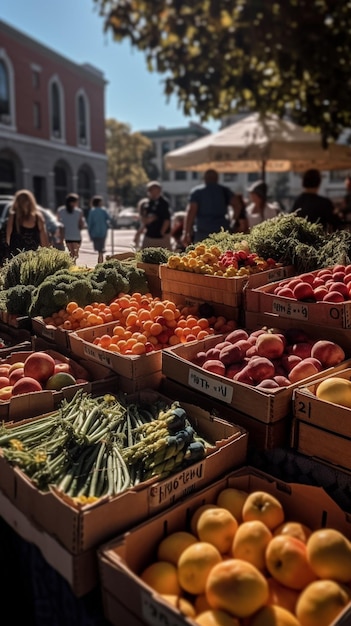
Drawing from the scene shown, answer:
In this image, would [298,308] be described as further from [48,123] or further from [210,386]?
[48,123]

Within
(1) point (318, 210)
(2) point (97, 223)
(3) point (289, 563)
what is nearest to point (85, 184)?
(2) point (97, 223)

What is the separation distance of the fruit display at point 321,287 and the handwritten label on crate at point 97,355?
1055mm

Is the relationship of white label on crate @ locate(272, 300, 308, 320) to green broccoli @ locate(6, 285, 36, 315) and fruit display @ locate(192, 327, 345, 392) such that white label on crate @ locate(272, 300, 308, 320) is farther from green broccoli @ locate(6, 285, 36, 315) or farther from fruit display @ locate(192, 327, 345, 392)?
green broccoli @ locate(6, 285, 36, 315)

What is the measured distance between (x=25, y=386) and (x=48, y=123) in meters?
35.0

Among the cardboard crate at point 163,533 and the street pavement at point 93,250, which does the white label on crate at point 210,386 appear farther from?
the street pavement at point 93,250

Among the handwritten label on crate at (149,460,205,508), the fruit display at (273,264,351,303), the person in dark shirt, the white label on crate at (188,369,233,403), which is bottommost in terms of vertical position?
the handwritten label on crate at (149,460,205,508)

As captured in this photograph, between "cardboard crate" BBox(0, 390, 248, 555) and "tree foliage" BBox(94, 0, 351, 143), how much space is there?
184 cm

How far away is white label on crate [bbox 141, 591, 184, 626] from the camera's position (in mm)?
1356

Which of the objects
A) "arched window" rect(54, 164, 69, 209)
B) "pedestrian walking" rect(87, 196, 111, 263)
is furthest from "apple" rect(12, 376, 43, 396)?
"arched window" rect(54, 164, 69, 209)

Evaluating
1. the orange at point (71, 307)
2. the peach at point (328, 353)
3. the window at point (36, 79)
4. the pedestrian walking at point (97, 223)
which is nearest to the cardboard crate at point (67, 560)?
the peach at point (328, 353)

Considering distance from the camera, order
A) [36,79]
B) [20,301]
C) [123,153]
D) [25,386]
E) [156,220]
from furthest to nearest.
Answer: [123,153]
[36,79]
[156,220]
[20,301]
[25,386]

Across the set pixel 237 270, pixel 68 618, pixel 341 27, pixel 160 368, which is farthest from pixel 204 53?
pixel 68 618

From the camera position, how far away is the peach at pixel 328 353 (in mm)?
2426

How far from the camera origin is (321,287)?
2826mm
